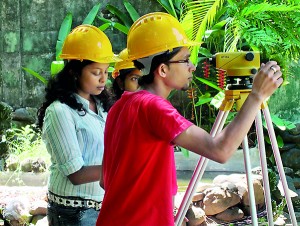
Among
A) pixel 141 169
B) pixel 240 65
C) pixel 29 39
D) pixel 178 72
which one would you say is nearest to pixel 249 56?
pixel 240 65

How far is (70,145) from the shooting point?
2133 mm

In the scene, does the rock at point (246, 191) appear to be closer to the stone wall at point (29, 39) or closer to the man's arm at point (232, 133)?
the man's arm at point (232, 133)

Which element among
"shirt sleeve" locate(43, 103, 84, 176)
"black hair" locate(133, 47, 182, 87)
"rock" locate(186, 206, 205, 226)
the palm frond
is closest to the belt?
"shirt sleeve" locate(43, 103, 84, 176)

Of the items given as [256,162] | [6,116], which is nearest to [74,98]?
[256,162]

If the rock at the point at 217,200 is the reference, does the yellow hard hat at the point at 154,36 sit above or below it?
above

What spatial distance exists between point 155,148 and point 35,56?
21.5ft

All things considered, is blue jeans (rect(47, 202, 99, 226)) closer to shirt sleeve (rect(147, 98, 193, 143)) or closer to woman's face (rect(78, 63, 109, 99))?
woman's face (rect(78, 63, 109, 99))

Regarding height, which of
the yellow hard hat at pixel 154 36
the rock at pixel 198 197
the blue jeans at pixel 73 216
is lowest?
the rock at pixel 198 197

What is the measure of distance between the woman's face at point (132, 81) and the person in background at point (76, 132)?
26cm

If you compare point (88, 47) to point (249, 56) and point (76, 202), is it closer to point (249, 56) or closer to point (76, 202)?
point (76, 202)

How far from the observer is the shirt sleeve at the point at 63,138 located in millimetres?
2117

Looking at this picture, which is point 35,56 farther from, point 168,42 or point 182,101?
point 168,42

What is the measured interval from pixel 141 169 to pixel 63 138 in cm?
62

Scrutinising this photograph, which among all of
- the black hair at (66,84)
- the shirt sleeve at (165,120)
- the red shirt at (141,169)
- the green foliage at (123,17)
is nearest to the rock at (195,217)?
the black hair at (66,84)
